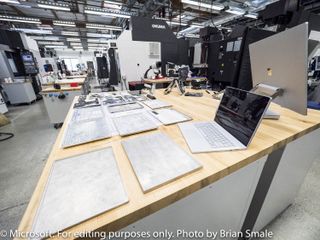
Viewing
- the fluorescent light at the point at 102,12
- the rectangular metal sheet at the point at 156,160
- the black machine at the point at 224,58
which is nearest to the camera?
the rectangular metal sheet at the point at 156,160

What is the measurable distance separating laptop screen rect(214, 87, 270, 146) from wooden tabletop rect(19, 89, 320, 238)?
0.27 ft

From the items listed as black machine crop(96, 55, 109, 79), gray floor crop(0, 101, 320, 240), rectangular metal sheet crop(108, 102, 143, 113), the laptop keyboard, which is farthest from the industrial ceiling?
the laptop keyboard

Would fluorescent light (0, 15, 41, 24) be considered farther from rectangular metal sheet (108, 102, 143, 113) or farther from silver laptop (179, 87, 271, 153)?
silver laptop (179, 87, 271, 153)

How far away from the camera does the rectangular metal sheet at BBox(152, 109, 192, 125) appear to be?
97 centimetres

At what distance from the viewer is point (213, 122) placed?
0.93 metres

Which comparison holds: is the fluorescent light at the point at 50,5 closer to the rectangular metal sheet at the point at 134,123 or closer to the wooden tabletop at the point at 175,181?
the rectangular metal sheet at the point at 134,123

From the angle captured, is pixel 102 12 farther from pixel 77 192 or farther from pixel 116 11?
pixel 77 192

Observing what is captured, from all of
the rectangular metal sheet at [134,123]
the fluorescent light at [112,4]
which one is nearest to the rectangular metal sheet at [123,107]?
the rectangular metal sheet at [134,123]

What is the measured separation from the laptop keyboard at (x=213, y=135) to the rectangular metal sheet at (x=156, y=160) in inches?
7.0

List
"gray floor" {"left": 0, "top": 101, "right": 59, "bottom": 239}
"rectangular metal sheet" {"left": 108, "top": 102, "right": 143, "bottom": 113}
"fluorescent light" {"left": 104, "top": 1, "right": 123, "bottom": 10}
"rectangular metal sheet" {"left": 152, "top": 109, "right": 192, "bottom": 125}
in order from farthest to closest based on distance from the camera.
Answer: "fluorescent light" {"left": 104, "top": 1, "right": 123, "bottom": 10} → "gray floor" {"left": 0, "top": 101, "right": 59, "bottom": 239} → "rectangular metal sheet" {"left": 108, "top": 102, "right": 143, "bottom": 113} → "rectangular metal sheet" {"left": 152, "top": 109, "right": 192, "bottom": 125}

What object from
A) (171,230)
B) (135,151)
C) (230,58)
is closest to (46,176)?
(135,151)

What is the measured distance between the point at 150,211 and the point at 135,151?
0.26 metres

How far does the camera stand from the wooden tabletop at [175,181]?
380 millimetres

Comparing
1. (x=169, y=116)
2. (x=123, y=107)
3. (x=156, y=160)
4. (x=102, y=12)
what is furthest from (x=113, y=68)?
(x=156, y=160)
